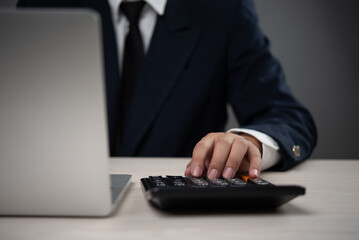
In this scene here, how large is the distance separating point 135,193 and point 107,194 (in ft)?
0.51

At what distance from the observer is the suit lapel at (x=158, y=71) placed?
117 cm

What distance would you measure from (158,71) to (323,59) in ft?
5.62

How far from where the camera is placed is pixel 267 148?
2.44 feet

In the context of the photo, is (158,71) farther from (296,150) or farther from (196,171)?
(196,171)

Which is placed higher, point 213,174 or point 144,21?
point 144,21

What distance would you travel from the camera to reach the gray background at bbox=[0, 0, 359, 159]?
247 centimetres

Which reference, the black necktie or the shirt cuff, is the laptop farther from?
the black necktie

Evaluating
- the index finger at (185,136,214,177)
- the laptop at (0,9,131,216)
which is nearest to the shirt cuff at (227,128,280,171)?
the index finger at (185,136,214,177)

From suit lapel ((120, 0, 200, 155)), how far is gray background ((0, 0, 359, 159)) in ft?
Answer: 4.81

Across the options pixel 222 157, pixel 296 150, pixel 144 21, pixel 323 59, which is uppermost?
pixel 144 21

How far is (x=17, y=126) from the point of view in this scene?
343 mm

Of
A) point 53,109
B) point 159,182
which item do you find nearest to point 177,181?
point 159,182

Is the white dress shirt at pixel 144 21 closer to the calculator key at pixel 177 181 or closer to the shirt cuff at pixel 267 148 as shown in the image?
the shirt cuff at pixel 267 148

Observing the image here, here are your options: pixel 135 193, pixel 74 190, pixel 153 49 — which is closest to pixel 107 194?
pixel 74 190
